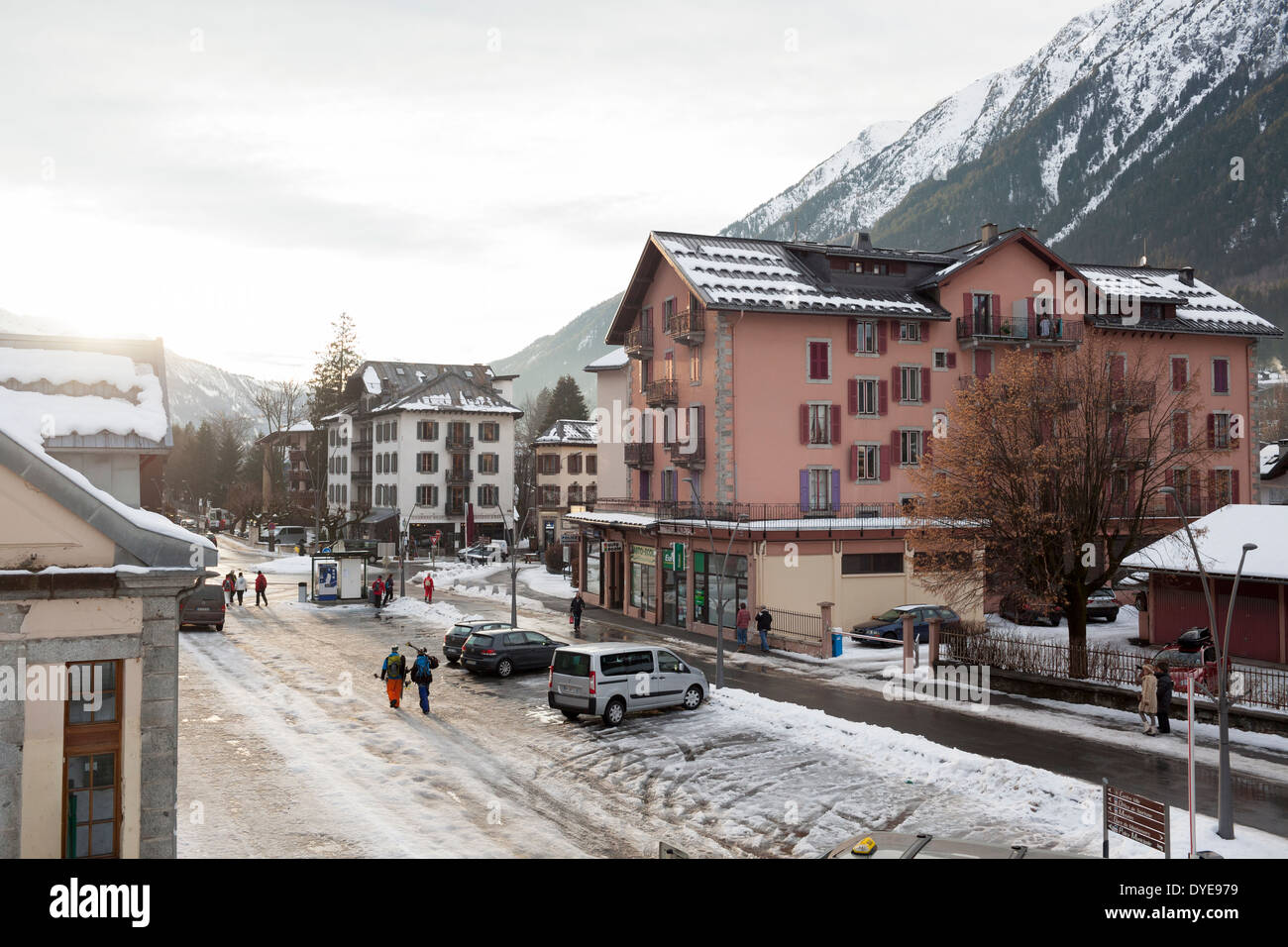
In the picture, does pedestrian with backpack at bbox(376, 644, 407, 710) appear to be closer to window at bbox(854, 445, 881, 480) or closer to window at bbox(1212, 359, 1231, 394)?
window at bbox(854, 445, 881, 480)

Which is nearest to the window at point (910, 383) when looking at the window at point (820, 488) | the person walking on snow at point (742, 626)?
the window at point (820, 488)

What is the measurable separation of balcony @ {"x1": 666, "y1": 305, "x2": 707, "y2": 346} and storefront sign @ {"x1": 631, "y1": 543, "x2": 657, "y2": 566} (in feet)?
33.1

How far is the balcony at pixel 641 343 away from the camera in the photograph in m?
50.6

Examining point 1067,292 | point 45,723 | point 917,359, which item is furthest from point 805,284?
point 45,723

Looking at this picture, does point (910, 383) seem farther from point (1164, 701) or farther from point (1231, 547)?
point (1164, 701)

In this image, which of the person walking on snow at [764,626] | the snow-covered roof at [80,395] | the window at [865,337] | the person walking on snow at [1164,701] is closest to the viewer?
the snow-covered roof at [80,395]

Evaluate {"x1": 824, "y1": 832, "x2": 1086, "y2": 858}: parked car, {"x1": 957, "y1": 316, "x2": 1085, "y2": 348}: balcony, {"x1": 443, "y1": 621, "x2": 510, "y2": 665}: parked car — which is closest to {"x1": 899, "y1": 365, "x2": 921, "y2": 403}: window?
{"x1": 957, "y1": 316, "x2": 1085, "y2": 348}: balcony

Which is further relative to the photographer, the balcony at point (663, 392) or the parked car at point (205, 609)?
the balcony at point (663, 392)

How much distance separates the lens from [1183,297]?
2178 inches

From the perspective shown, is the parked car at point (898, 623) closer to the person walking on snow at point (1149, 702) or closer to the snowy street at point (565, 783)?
the snowy street at point (565, 783)

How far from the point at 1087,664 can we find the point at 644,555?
23.0m

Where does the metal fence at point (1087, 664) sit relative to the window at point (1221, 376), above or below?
below

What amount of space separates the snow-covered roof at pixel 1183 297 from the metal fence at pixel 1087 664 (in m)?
28.4

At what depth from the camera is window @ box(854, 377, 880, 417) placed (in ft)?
149
